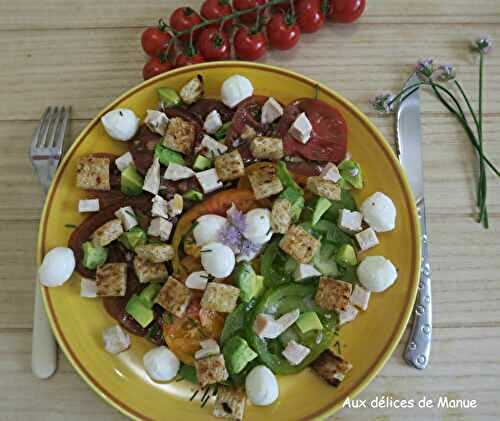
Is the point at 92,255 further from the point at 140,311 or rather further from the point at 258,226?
the point at 258,226

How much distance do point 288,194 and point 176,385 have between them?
2.04 ft

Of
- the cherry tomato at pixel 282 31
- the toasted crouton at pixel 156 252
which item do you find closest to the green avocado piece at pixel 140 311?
the toasted crouton at pixel 156 252

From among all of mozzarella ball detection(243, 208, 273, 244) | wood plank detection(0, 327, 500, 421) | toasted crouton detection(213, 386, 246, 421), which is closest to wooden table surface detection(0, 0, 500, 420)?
wood plank detection(0, 327, 500, 421)

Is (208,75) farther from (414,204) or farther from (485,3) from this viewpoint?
(485,3)

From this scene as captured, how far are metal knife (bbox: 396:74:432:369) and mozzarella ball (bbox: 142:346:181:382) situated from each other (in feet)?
2.24

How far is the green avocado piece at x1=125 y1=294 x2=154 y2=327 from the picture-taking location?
147 centimetres

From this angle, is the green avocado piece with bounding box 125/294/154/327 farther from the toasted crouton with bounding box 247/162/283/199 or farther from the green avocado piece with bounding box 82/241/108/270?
the toasted crouton with bounding box 247/162/283/199

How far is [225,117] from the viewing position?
1.62 meters

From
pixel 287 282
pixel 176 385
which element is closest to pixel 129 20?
pixel 287 282

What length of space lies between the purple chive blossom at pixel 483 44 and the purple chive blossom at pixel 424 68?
0.54ft

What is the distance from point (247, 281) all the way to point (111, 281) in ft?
1.25

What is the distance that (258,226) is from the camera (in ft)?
4.76

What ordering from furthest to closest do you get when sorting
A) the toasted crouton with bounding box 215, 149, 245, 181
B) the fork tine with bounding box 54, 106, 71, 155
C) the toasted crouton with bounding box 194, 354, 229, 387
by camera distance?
the fork tine with bounding box 54, 106, 71, 155 → the toasted crouton with bounding box 215, 149, 245, 181 → the toasted crouton with bounding box 194, 354, 229, 387

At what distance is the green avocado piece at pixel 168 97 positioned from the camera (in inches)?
63.1
